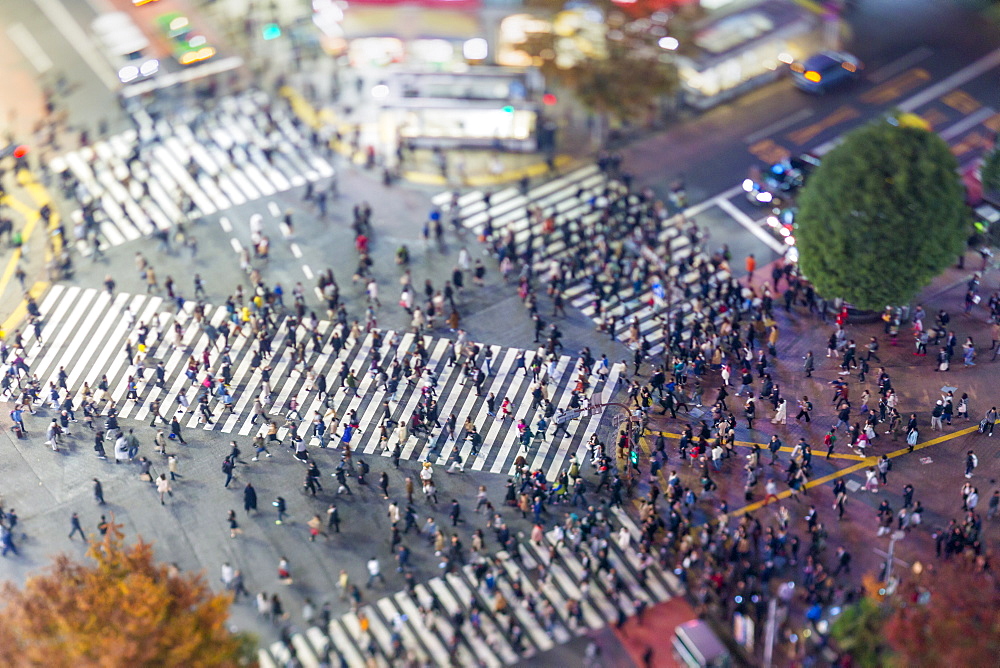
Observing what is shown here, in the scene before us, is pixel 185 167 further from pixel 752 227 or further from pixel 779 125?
pixel 779 125

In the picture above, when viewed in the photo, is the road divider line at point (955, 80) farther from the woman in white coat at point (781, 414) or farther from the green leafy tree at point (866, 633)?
the green leafy tree at point (866, 633)

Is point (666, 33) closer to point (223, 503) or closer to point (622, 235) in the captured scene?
point (622, 235)

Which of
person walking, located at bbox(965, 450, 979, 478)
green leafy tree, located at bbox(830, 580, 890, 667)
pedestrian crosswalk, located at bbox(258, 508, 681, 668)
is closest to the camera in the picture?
green leafy tree, located at bbox(830, 580, 890, 667)

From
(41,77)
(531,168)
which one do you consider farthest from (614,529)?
(41,77)

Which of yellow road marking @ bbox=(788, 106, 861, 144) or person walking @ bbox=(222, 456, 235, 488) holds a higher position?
person walking @ bbox=(222, 456, 235, 488)

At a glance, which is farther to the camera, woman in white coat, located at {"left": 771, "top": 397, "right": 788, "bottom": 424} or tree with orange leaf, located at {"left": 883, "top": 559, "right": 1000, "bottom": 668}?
woman in white coat, located at {"left": 771, "top": 397, "right": 788, "bottom": 424}

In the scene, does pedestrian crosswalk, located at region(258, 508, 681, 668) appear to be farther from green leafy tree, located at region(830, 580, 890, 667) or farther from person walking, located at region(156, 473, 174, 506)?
person walking, located at region(156, 473, 174, 506)

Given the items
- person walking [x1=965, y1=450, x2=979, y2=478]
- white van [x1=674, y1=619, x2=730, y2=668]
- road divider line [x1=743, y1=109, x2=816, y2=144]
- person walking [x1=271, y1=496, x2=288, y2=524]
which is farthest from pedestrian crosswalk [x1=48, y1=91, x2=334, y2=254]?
person walking [x1=965, y1=450, x2=979, y2=478]

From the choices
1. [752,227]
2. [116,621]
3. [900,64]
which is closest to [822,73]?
[900,64]
